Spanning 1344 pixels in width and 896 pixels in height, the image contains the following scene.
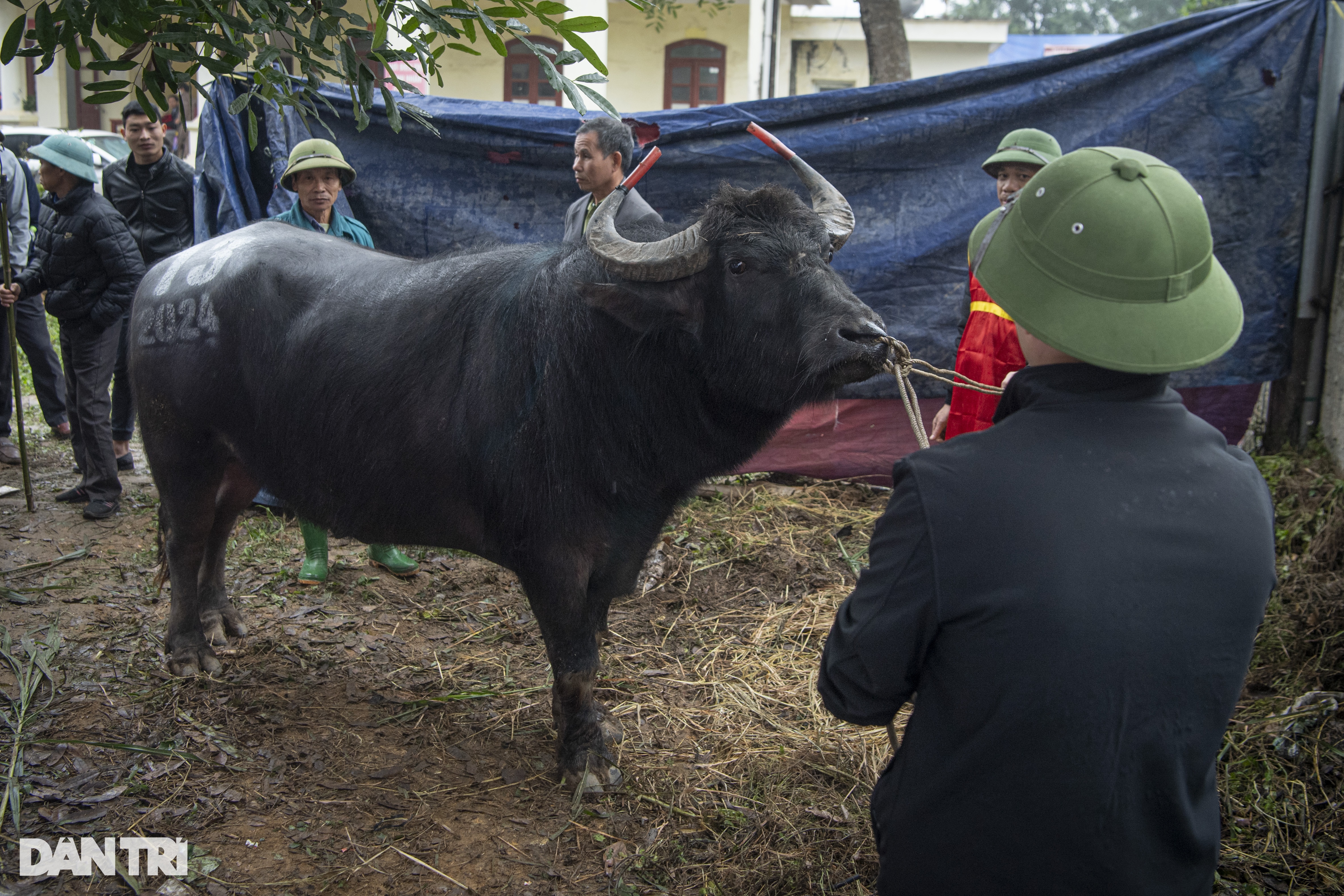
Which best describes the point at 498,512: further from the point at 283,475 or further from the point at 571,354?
the point at 283,475

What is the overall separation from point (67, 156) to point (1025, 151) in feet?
18.5

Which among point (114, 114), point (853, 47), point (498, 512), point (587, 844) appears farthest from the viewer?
point (114, 114)

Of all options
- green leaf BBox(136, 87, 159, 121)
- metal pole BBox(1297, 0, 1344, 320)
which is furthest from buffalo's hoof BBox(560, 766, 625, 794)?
metal pole BBox(1297, 0, 1344, 320)

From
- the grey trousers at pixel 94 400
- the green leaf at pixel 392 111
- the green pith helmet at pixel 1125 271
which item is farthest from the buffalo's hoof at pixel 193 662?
the green pith helmet at pixel 1125 271

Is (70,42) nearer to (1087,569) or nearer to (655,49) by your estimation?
(1087,569)

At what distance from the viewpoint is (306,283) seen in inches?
147

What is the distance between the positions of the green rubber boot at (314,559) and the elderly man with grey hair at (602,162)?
6.94 ft

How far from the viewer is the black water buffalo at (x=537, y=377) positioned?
3039mm

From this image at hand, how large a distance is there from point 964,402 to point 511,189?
369 cm

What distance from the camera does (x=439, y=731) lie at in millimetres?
3721

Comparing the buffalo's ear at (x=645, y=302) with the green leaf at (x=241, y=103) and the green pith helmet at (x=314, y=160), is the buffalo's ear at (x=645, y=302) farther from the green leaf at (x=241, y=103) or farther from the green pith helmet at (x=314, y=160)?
the green pith helmet at (x=314, y=160)

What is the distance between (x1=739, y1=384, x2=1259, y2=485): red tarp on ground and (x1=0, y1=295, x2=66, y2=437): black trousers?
5.25 metres

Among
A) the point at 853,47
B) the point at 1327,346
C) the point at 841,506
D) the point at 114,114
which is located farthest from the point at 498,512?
the point at 114,114

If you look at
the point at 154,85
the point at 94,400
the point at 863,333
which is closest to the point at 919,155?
the point at 863,333
